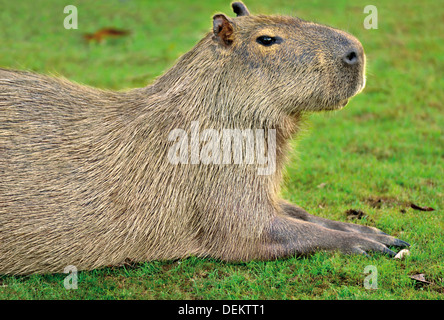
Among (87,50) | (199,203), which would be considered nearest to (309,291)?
(199,203)

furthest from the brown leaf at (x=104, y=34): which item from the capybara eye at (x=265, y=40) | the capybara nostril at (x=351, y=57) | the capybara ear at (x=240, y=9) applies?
the capybara nostril at (x=351, y=57)

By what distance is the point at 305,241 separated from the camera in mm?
4551

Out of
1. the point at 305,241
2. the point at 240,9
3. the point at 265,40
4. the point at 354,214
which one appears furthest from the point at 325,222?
the point at 240,9

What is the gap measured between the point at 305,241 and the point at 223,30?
182 cm

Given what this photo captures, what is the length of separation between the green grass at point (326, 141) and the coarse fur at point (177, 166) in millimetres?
174

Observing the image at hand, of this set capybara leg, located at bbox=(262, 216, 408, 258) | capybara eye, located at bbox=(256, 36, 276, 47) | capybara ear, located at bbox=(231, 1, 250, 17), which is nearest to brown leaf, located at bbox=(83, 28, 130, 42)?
capybara ear, located at bbox=(231, 1, 250, 17)

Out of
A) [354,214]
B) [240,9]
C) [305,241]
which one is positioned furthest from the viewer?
[354,214]

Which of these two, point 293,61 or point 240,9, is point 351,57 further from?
point 240,9

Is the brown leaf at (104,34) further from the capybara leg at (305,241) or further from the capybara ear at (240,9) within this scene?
the capybara leg at (305,241)

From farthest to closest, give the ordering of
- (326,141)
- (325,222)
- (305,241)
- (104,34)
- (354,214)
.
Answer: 1. (104,34)
2. (326,141)
3. (354,214)
4. (325,222)
5. (305,241)

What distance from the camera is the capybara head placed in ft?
15.0

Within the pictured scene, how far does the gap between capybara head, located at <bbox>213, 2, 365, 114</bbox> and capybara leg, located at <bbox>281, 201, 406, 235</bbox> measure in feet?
3.53

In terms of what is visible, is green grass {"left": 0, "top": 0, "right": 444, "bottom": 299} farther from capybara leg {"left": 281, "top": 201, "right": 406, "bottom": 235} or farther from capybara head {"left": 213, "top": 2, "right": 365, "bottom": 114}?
capybara head {"left": 213, "top": 2, "right": 365, "bottom": 114}

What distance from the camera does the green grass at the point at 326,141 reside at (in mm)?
4254
